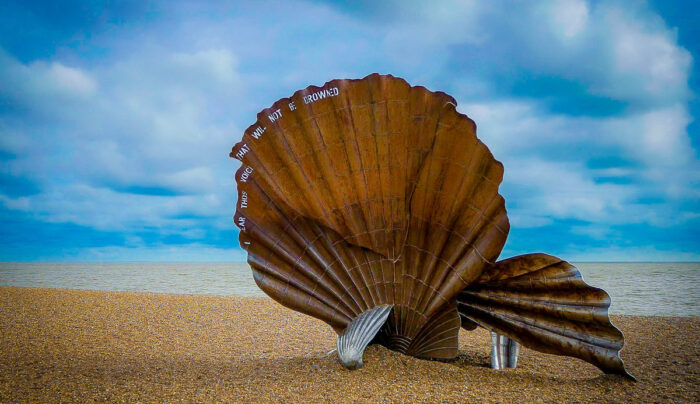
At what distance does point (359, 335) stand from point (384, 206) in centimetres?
125

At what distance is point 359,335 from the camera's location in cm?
426

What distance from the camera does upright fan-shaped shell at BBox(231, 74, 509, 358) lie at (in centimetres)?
433

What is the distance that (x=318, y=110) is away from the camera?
14.6ft

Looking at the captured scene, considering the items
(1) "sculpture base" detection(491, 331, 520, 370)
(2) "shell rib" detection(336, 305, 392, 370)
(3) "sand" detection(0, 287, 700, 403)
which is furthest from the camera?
(1) "sculpture base" detection(491, 331, 520, 370)

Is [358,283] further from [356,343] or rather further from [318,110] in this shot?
[318,110]

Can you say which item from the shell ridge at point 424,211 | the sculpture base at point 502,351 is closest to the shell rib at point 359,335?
the shell ridge at point 424,211

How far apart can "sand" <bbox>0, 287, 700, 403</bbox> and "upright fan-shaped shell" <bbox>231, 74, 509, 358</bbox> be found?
55 centimetres

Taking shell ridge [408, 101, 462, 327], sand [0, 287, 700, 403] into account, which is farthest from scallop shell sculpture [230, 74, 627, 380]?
sand [0, 287, 700, 403]

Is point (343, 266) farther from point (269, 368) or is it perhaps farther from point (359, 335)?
point (269, 368)

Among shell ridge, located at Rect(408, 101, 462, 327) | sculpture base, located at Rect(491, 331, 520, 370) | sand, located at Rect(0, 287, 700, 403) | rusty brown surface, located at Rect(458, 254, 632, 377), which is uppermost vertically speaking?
shell ridge, located at Rect(408, 101, 462, 327)

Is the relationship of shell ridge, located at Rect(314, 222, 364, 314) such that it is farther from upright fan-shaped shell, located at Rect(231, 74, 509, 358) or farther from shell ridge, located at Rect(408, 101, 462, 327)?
shell ridge, located at Rect(408, 101, 462, 327)

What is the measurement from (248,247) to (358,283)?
1203 millimetres

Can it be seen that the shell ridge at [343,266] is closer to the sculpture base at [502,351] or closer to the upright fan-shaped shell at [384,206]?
the upright fan-shaped shell at [384,206]

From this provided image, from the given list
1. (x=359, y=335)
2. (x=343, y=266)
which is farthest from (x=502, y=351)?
(x=343, y=266)
